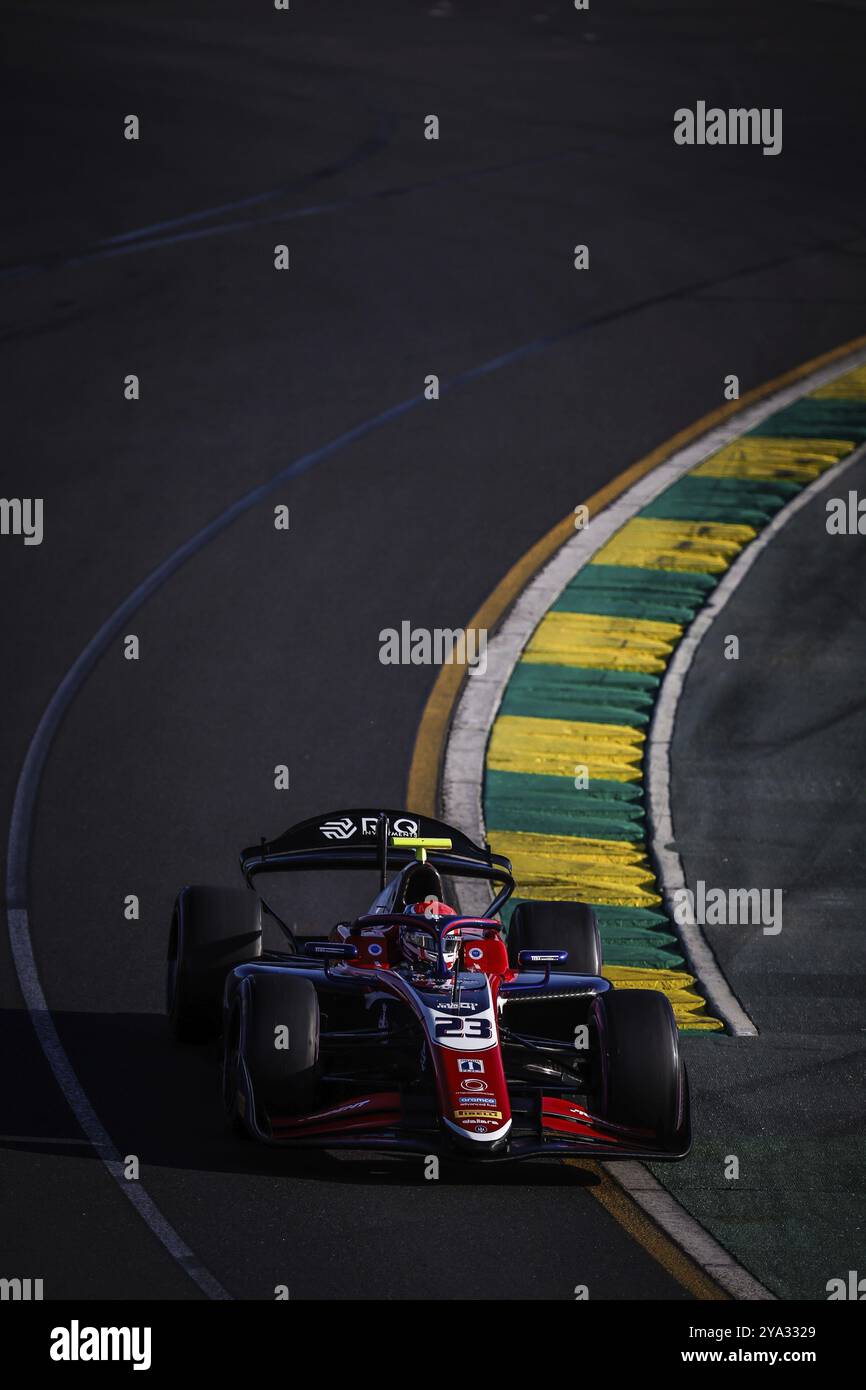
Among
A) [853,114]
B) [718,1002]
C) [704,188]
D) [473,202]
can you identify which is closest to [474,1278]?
[718,1002]

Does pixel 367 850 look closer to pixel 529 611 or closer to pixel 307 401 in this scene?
pixel 529 611

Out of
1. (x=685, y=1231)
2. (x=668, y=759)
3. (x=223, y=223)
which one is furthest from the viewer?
(x=223, y=223)

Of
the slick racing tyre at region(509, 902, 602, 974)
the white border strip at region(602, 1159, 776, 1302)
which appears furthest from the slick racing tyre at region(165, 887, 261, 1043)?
the white border strip at region(602, 1159, 776, 1302)

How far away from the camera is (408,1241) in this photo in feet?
31.0

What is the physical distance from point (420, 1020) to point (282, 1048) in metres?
0.83

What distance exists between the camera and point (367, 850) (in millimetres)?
11867

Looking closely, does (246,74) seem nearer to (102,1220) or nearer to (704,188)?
(704,188)

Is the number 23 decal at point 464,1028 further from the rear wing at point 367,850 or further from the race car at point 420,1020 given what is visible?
the rear wing at point 367,850

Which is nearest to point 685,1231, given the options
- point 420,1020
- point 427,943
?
point 420,1020

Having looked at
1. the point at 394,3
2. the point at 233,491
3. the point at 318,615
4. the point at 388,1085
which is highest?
the point at 394,3

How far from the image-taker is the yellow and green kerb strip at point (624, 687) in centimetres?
1381

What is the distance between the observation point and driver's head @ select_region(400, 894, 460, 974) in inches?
426

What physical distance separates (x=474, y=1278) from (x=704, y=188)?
22322mm

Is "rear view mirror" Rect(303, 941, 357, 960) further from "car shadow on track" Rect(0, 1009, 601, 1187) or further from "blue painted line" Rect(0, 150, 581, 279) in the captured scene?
"blue painted line" Rect(0, 150, 581, 279)
